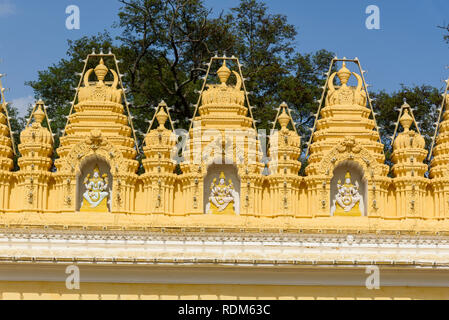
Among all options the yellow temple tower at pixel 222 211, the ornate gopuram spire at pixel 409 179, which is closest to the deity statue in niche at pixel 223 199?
the yellow temple tower at pixel 222 211

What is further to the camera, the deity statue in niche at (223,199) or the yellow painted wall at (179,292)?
the deity statue in niche at (223,199)

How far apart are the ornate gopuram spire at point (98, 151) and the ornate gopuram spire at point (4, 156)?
1.31 metres

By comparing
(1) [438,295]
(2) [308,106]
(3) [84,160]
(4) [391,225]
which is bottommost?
(1) [438,295]

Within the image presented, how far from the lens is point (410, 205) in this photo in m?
21.7

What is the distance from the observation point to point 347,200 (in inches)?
870

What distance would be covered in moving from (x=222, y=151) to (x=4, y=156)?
18.7 feet

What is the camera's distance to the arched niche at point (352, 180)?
72.4 ft

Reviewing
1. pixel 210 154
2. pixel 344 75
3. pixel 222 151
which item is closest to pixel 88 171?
pixel 210 154

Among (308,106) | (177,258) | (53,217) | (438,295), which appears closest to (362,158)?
(438,295)

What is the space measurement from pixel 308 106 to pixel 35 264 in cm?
1551

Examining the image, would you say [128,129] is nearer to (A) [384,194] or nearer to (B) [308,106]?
(A) [384,194]

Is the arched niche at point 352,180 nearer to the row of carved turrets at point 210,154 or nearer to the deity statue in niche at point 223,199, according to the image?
the row of carved turrets at point 210,154

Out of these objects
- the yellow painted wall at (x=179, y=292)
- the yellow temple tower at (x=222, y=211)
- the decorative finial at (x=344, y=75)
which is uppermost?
the decorative finial at (x=344, y=75)

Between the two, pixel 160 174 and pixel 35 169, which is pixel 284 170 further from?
pixel 35 169
